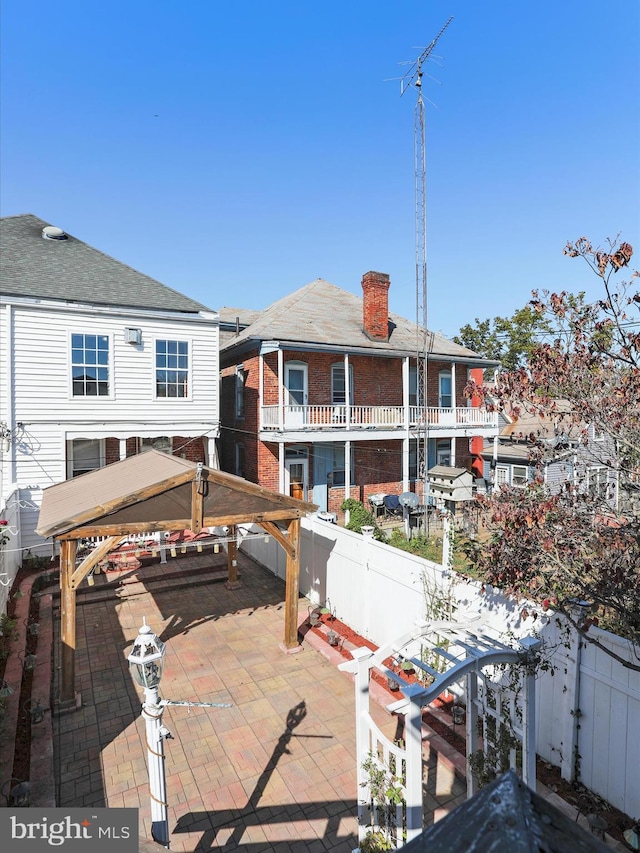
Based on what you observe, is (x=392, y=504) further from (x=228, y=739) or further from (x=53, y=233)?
(x=53, y=233)

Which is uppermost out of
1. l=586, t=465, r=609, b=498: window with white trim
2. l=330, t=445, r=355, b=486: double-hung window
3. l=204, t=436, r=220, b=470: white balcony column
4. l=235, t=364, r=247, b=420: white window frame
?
l=235, t=364, r=247, b=420: white window frame

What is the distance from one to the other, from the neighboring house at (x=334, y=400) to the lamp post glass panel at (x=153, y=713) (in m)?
12.2

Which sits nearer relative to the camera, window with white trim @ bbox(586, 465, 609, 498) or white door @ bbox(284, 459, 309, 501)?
window with white trim @ bbox(586, 465, 609, 498)

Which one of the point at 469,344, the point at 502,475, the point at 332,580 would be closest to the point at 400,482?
the point at 502,475

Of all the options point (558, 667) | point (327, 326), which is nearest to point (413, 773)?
point (558, 667)

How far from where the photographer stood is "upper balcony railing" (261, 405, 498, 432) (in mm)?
16203

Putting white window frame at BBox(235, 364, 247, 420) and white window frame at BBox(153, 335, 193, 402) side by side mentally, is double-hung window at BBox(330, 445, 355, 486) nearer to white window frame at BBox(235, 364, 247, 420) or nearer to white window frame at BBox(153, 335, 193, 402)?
white window frame at BBox(235, 364, 247, 420)

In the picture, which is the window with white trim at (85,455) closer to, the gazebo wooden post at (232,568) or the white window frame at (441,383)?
the gazebo wooden post at (232,568)

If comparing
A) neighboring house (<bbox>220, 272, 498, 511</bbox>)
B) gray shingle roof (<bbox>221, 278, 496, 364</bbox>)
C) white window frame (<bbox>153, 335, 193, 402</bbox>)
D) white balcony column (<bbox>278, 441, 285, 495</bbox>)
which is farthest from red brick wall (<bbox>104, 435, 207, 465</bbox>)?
gray shingle roof (<bbox>221, 278, 496, 364</bbox>)

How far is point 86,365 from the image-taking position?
13602 mm

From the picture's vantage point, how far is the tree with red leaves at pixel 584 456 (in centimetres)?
432

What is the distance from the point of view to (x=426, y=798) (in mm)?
4633

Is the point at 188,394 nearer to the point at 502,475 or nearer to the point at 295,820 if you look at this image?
the point at 295,820

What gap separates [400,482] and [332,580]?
11.2 metres
